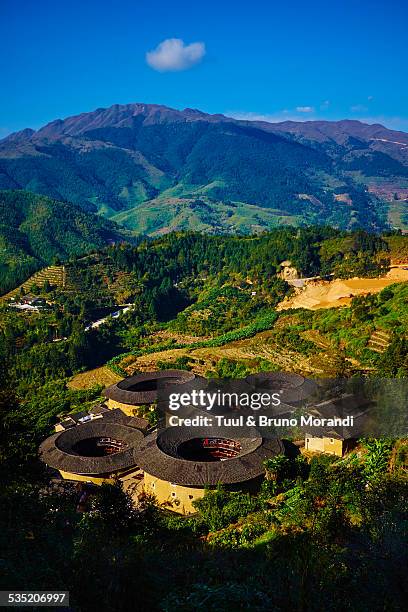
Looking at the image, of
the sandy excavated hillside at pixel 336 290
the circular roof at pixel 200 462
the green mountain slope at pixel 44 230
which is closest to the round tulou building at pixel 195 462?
the circular roof at pixel 200 462

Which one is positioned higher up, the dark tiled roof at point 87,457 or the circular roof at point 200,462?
the circular roof at point 200,462

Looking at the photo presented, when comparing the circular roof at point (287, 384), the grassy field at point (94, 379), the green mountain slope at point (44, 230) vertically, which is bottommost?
the grassy field at point (94, 379)

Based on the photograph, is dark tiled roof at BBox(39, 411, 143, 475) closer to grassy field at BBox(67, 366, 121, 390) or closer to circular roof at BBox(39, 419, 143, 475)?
circular roof at BBox(39, 419, 143, 475)

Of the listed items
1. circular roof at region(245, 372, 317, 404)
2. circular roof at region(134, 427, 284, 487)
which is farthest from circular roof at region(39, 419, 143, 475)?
circular roof at region(245, 372, 317, 404)

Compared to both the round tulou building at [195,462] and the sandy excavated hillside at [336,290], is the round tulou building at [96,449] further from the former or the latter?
the sandy excavated hillside at [336,290]

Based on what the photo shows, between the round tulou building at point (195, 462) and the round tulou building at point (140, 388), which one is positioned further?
the round tulou building at point (140, 388)

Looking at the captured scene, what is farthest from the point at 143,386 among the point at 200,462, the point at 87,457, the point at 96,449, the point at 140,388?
the point at 200,462

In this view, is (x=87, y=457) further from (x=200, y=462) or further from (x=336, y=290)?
(x=336, y=290)

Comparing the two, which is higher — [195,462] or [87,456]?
[195,462]
